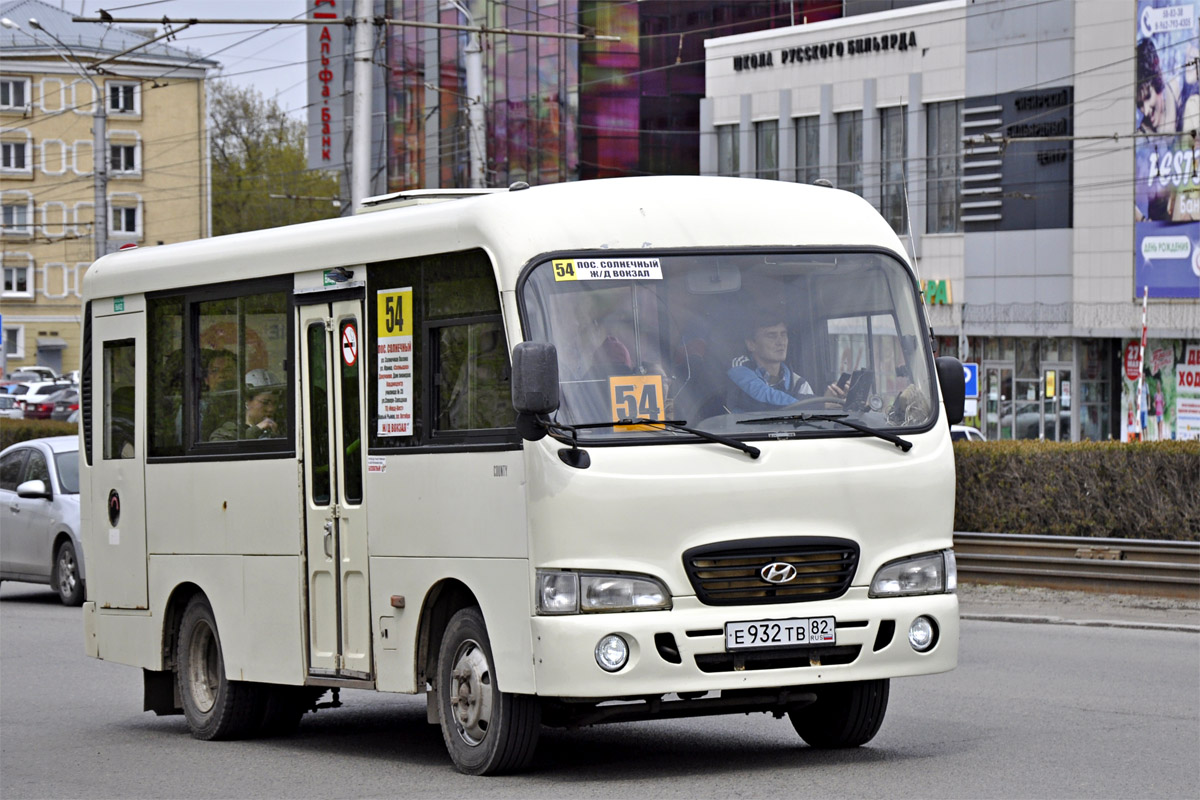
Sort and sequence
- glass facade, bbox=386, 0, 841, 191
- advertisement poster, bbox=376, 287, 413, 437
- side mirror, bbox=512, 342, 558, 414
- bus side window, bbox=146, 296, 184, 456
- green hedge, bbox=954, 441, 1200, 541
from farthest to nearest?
glass facade, bbox=386, 0, 841, 191 < green hedge, bbox=954, 441, 1200, 541 < bus side window, bbox=146, 296, 184, 456 < advertisement poster, bbox=376, 287, 413, 437 < side mirror, bbox=512, 342, 558, 414

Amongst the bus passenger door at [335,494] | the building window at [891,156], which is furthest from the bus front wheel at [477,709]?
the building window at [891,156]

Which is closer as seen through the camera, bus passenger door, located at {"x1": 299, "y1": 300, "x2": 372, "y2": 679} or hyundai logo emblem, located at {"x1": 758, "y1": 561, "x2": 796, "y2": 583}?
hyundai logo emblem, located at {"x1": 758, "y1": 561, "x2": 796, "y2": 583}

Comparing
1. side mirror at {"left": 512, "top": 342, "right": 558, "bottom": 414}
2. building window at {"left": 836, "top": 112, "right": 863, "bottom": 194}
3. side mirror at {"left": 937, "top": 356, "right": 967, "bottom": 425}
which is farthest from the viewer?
building window at {"left": 836, "top": 112, "right": 863, "bottom": 194}

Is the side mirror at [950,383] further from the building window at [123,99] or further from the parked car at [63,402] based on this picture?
the building window at [123,99]

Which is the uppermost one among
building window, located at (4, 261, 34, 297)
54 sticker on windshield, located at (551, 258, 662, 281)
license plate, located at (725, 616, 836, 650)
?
building window, located at (4, 261, 34, 297)

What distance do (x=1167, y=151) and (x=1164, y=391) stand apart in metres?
5.93

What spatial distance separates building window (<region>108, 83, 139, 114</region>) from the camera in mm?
95438

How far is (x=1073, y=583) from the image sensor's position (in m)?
19.8

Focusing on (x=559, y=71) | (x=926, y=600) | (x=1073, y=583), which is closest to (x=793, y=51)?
(x=559, y=71)

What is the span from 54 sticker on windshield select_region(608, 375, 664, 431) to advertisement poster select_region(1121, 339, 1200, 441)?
4102 cm

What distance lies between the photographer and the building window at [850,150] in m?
55.7

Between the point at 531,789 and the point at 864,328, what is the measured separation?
2599 millimetres

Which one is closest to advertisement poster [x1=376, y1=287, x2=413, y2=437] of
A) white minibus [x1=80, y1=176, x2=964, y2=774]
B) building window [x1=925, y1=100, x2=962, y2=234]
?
white minibus [x1=80, y1=176, x2=964, y2=774]

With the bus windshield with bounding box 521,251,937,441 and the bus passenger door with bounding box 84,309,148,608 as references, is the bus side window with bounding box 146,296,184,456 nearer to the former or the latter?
the bus passenger door with bounding box 84,309,148,608
